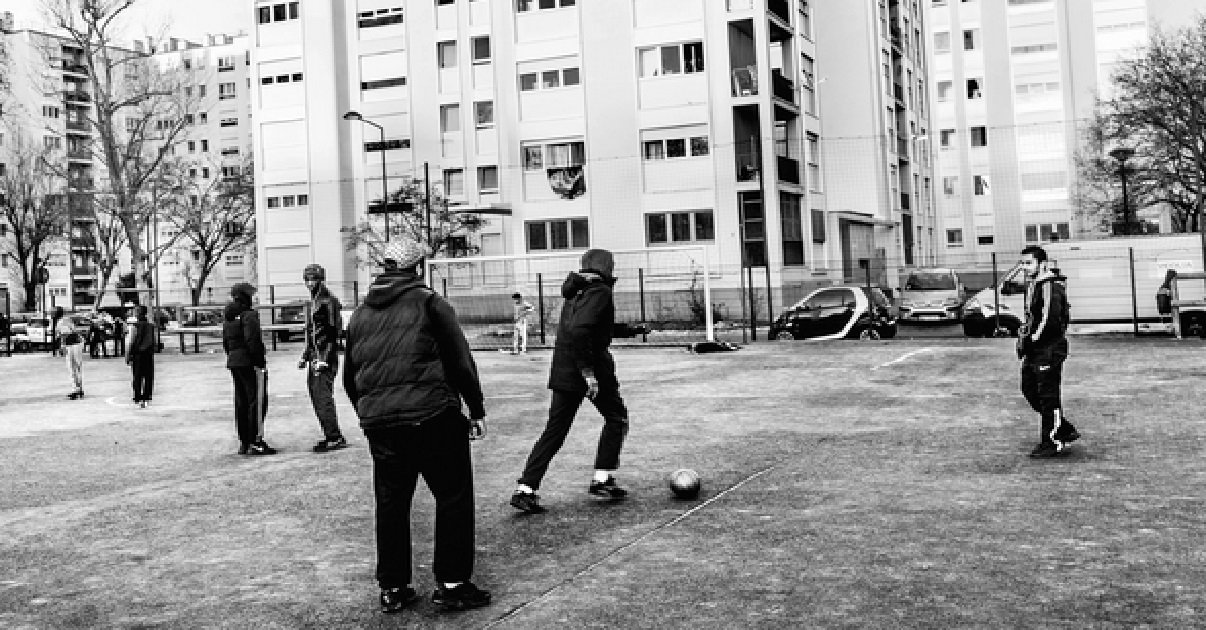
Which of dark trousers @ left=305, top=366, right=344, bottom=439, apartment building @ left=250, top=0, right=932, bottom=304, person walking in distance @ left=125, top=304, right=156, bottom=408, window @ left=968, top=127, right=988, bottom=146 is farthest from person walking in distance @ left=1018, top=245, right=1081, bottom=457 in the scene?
window @ left=968, top=127, right=988, bottom=146

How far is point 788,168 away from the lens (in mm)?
43594

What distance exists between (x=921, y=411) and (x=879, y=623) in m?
8.27

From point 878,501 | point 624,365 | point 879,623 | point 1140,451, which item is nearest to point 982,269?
point 624,365

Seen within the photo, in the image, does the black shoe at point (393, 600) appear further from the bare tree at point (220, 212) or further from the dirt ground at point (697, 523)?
the bare tree at point (220, 212)

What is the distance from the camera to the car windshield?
102ft

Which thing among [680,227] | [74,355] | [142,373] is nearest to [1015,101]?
[680,227]

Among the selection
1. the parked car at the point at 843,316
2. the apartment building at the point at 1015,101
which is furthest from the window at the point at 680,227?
the apartment building at the point at 1015,101

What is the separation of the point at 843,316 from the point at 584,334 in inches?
835

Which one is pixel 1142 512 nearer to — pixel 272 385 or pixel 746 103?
pixel 272 385

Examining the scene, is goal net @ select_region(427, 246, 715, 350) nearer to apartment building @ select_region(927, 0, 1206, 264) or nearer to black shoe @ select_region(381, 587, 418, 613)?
black shoe @ select_region(381, 587, 418, 613)

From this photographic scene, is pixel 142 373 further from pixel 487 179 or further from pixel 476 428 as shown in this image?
pixel 487 179

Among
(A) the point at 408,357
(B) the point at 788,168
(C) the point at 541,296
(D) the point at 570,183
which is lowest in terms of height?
(A) the point at 408,357

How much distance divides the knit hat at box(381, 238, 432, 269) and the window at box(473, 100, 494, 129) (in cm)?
4219

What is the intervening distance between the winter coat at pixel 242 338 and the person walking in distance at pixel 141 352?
5.38 metres
